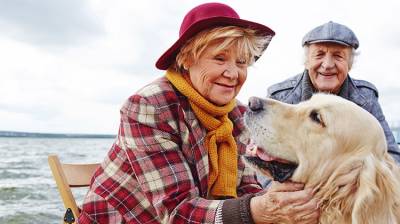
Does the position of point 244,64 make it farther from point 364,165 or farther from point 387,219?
point 387,219

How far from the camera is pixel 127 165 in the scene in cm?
293

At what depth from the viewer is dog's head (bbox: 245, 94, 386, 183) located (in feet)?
8.28

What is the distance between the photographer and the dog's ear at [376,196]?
2.30 metres

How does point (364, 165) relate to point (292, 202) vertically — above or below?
above

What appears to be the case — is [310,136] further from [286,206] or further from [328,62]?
[328,62]

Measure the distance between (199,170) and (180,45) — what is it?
28.2 inches

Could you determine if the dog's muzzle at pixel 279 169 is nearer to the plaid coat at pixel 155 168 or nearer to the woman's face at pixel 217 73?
the plaid coat at pixel 155 168

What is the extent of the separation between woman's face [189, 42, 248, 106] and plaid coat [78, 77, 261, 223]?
14cm

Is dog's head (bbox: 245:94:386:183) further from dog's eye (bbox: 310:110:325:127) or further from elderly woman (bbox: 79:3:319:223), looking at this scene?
elderly woman (bbox: 79:3:319:223)

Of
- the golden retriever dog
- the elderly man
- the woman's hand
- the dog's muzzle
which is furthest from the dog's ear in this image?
the elderly man

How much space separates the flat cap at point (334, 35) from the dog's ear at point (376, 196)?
214 centimetres

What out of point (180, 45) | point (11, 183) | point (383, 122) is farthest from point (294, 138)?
point (11, 183)

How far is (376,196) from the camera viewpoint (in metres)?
2.30

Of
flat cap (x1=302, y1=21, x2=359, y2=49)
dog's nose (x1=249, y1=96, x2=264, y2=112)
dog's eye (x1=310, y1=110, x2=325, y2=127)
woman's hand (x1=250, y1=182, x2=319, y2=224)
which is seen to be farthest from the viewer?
flat cap (x1=302, y1=21, x2=359, y2=49)
